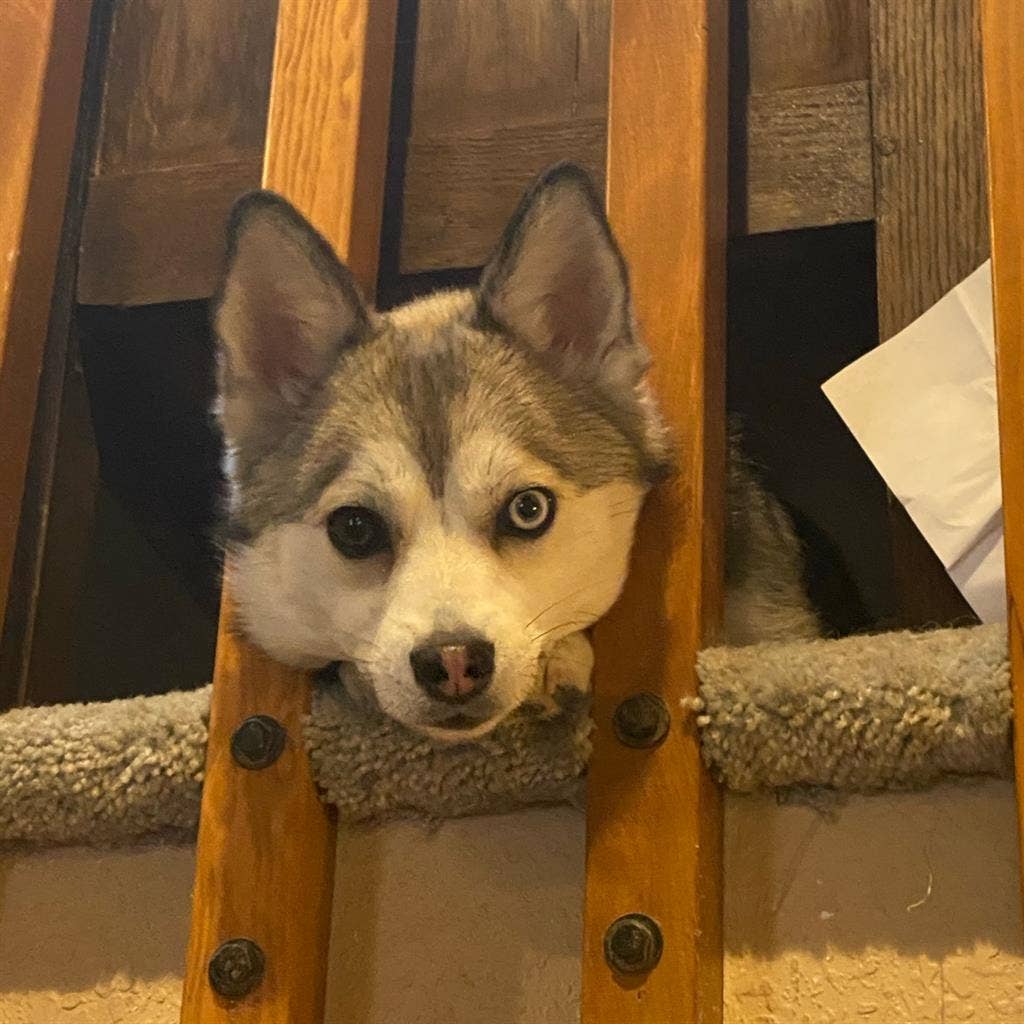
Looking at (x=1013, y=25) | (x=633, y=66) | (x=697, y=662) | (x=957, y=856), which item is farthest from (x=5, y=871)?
(x=1013, y=25)

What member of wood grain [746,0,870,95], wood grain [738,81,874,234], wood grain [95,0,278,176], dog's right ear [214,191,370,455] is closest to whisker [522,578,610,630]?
dog's right ear [214,191,370,455]

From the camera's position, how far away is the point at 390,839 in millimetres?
1367

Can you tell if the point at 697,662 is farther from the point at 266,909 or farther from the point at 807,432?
the point at 807,432

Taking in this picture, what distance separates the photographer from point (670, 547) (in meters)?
1.37

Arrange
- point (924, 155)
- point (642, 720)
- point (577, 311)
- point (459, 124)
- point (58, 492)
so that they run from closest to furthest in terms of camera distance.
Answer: point (642, 720) < point (577, 311) < point (924, 155) < point (459, 124) < point (58, 492)

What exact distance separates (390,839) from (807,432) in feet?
4.03

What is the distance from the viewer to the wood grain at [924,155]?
1.68 m

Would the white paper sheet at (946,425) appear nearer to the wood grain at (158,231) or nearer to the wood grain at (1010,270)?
the wood grain at (1010,270)

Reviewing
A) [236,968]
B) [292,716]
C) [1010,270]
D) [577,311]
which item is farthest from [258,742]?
[1010,270]

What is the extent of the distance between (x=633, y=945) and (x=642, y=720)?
22cm

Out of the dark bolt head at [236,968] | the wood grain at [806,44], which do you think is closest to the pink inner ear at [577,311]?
the wood grain at [806,44]

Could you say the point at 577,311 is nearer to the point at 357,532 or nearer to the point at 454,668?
the point at 357,532

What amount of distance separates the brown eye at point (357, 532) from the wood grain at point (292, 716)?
6.3 inches

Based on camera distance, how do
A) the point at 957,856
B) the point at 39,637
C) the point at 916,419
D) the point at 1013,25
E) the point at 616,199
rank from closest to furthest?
1. the point at 957,856
2. the point at 1013,25
3. the point at 616,199
4. the point at 916,419
5. the point at 39,637
